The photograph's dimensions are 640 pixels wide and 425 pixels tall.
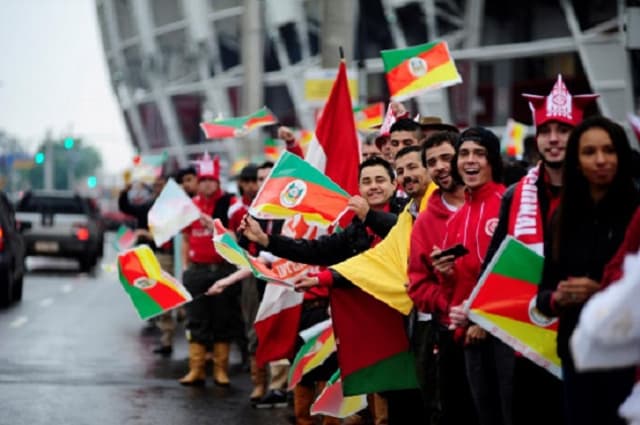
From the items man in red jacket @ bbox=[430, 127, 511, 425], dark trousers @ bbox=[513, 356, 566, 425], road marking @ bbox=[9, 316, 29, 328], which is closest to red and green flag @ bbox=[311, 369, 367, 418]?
man in red jacket @ bbox=[430, 127, 511, 425]

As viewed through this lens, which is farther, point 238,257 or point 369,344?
point 238,257

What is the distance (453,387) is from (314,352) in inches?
118

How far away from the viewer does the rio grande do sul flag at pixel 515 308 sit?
245 inches

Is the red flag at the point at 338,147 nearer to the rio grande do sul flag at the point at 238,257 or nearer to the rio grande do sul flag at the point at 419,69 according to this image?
the rio grande do sul flag at the point at 238,257

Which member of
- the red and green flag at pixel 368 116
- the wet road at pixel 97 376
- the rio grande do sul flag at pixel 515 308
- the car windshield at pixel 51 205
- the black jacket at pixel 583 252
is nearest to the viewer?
the black jacket at pixel 583 252

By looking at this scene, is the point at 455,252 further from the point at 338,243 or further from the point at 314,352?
the point at 314,352

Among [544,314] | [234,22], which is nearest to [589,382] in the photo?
[544,314]

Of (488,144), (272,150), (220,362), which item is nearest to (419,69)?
(220,362)

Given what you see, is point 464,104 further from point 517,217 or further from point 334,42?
point 517,217

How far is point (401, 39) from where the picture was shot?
43.6 metres

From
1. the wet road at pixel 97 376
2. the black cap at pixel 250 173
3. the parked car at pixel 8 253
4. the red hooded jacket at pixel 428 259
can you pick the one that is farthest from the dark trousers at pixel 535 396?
the parked car at pixel 8 253

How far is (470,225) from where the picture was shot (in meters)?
7.13

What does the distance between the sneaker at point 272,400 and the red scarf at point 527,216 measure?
5255mm

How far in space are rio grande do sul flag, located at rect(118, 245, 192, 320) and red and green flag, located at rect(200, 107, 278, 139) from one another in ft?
5.35
